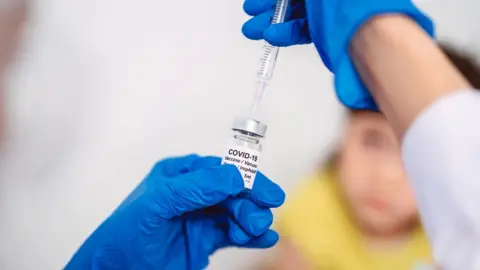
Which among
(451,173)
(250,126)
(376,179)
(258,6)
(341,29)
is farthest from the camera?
(376,179)

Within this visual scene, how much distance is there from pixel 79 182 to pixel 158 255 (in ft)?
1.02

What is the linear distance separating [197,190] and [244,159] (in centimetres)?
9

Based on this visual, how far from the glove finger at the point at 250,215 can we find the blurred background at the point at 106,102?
0.35 meters

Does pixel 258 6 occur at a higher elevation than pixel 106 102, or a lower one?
higher

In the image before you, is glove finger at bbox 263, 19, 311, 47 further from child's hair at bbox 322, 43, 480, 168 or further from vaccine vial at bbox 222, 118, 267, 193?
Result: child's hair at bbox 322, 43, 480, 168

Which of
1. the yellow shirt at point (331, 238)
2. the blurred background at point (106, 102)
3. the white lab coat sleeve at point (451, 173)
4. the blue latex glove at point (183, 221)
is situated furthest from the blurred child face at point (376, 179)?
the white lab coat sleeve at point (451, 173)

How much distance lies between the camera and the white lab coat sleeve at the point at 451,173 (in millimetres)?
344

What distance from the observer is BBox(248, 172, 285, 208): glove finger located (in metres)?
0.68

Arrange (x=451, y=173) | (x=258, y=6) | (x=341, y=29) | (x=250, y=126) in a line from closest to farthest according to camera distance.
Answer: (x=451, y=173) < (x=341, y=29) < (x=250, y=126) < (x=258, y=6)

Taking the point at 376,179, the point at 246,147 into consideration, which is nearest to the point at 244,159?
the point at 246,147

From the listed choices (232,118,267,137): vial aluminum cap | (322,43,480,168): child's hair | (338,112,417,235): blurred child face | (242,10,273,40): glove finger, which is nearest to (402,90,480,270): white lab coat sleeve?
(232,118,267,137): vial aluminum cap

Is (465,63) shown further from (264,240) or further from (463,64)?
(264,240)

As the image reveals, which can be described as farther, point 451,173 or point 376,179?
point 376,179

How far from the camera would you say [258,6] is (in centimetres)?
69
